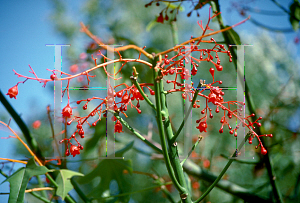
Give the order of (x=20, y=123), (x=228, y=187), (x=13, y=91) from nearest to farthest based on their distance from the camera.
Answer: (x=13, y=91) < (x=20, y=123) < (x=228, y=187)

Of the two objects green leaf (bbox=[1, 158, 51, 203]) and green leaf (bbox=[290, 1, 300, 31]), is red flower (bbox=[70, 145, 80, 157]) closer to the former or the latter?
green leaf (bbox=[1, 158, 51, 203])

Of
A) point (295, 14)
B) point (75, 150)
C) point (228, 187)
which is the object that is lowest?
point (228, 187)

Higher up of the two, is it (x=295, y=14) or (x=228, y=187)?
(x=295, y=14)

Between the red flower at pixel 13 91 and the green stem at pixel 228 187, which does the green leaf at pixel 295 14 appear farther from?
the red flower at pixel 13 91

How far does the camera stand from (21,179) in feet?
0.90

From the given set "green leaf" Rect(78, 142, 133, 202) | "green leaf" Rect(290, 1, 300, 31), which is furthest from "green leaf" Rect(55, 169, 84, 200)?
"green leaf" Rect(290, 1, 300, 31)

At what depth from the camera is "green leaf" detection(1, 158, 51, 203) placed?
258 millimetres

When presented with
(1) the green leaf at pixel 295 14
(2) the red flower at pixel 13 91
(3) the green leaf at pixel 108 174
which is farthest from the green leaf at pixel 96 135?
(1) the green leaf at pixel 295 14

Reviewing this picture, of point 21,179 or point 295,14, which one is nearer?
point 21,179

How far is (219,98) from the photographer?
221mm

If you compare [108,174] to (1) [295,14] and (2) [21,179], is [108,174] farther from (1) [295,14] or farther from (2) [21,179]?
(1) [295,14]

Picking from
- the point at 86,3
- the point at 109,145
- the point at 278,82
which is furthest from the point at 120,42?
the point at 86,3

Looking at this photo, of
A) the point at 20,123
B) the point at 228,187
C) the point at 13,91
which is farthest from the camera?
the point at 228,187

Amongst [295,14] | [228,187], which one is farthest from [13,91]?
[295,14]
